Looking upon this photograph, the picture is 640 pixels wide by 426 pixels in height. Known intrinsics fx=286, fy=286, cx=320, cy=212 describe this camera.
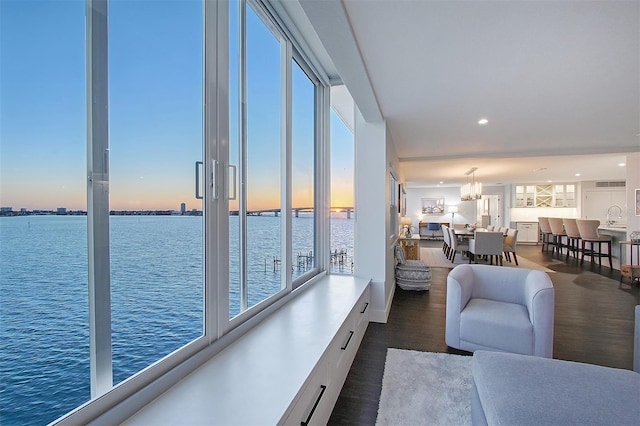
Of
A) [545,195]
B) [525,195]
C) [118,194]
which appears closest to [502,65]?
[118,194]

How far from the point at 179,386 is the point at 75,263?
0.68m

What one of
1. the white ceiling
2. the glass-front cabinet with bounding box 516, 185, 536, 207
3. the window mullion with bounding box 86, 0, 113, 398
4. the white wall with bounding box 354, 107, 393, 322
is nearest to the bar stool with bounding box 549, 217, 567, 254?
the glass-front cabinet with bounding box 516, 185, 536, 207

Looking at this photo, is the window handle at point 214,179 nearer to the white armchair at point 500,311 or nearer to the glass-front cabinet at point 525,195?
the white armchair at point 500,311

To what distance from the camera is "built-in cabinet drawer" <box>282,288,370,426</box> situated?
1.32 metres

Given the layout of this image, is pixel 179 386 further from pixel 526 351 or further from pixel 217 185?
pixel 526 351

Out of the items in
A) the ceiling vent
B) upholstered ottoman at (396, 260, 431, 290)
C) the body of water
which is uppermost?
the ceiling vent

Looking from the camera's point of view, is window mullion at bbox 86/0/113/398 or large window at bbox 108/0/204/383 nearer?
window mullion at bbox 86/0/113/398

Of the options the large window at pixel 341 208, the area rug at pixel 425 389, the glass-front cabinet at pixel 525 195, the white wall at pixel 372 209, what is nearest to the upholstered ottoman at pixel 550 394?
the area rug at pixel 425 389

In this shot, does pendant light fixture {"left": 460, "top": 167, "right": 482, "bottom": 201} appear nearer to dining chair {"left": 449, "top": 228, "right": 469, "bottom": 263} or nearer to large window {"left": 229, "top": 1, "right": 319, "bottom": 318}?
dining chair {"left": 449, "top": 228, "right": 469, "bottom": 263}

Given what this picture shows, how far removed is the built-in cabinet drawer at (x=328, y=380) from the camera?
132cm

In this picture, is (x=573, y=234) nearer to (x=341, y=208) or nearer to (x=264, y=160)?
(x=341, y=208)

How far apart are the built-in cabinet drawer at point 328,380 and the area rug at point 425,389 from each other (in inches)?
12.0

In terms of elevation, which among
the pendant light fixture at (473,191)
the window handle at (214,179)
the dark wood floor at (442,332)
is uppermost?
the pendant light fixture at (473,191)

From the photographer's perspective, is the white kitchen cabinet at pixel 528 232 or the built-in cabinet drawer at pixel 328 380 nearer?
the built-in cabinet drawer at pixel 328 380
